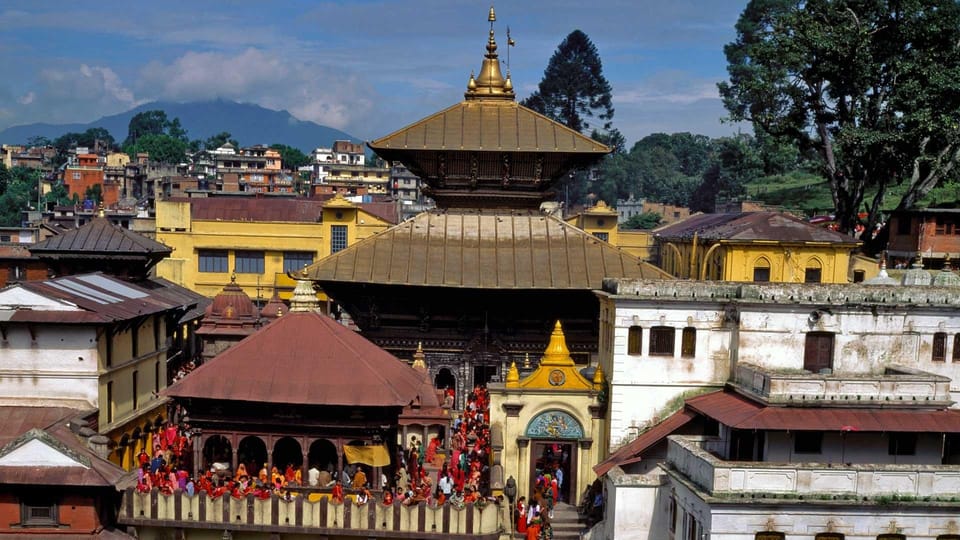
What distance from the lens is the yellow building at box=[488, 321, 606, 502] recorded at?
90.5 feet

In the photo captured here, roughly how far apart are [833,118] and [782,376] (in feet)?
83.8

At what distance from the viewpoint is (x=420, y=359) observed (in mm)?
32438

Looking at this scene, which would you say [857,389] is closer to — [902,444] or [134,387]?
[902,444]

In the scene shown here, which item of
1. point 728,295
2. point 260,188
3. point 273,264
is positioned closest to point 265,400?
point 728,295

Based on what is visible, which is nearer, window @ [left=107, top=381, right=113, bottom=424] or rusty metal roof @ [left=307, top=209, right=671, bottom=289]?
window @ [left=107, top=381, right=113, bottom=424]

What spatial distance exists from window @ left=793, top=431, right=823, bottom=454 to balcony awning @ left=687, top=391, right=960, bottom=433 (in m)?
0.68

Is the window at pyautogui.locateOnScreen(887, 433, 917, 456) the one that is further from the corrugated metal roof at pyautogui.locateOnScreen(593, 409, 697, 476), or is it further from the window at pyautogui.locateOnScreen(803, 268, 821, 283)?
the window at pyautogui.locateOnScreen(803, 268, 821, 283)

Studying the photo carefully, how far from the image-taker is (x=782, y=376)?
78.9 feet

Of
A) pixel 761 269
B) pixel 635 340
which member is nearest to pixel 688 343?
pixel 635 340

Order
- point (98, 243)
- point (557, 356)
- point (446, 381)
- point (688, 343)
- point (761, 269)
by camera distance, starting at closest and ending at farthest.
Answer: point (688, 343) → point (557, 356) → point (446, 381) → point (98, 243) → point (761, 269)

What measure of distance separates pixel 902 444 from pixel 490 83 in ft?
65.9

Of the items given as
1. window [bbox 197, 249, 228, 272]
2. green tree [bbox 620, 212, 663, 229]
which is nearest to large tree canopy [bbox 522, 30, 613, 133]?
green tree [bbox 620, 212, 663, 229]

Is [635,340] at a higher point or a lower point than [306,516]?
higher

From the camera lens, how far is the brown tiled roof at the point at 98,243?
124ft
